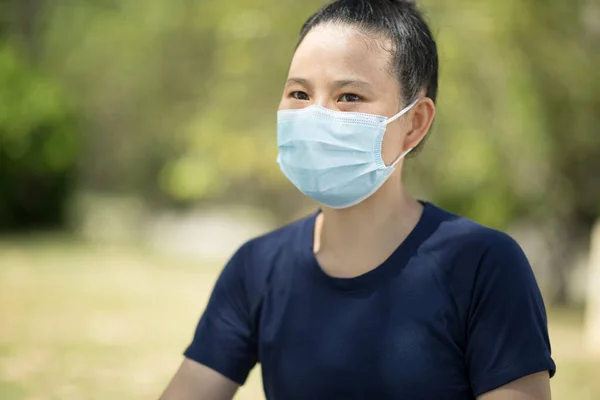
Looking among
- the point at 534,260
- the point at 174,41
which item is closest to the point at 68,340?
the point at 534,260

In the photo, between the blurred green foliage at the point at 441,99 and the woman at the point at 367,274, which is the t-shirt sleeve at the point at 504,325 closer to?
the woman at the point at 367,274

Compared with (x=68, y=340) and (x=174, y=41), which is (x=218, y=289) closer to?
(x=68, y=340)

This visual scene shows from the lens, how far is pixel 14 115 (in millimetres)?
11555

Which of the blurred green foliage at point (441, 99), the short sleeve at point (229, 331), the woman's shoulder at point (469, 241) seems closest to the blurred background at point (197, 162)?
the blurred green foliage at point (441, 99)

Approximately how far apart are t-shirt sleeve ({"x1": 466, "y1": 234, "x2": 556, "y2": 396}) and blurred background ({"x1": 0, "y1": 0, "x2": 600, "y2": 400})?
1.27m

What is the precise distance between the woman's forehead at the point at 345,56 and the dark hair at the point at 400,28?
0.03m

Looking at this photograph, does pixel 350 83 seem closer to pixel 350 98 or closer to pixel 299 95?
pixel 350 98

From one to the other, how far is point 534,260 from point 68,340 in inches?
224

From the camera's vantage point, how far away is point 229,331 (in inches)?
83.5

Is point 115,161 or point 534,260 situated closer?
point 534,260

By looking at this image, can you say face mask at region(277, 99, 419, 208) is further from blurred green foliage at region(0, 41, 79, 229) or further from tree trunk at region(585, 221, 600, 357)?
blurred green foliage at region(0, 41, 79, 229)

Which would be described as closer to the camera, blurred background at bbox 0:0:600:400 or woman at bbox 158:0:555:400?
woman at bbox 158:0:555:400

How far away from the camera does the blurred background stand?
611 cm

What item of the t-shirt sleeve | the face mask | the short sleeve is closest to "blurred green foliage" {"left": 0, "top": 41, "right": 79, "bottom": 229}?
the short sleeve
